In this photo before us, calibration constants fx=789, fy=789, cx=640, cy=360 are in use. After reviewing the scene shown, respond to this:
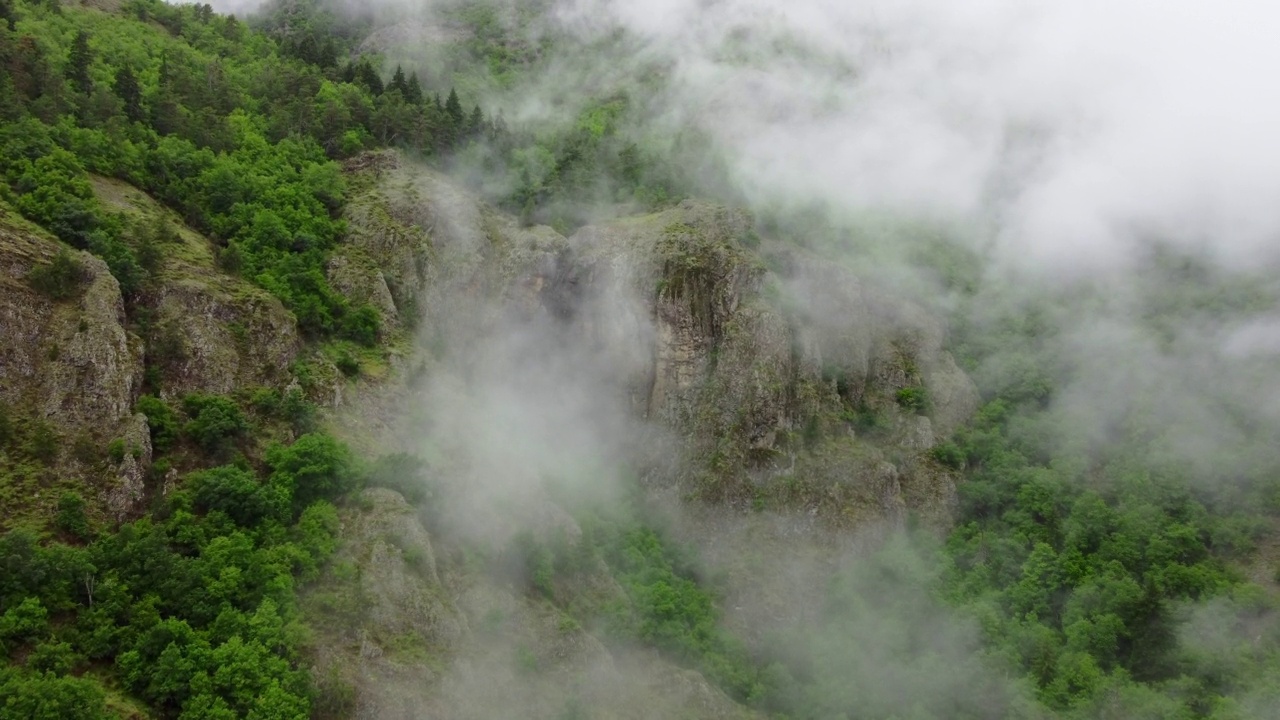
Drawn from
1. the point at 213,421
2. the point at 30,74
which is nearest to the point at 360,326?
the point at 213,421

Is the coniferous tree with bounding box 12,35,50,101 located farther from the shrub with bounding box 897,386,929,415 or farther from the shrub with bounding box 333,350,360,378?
the shrub with bounding box 897,386,929,415

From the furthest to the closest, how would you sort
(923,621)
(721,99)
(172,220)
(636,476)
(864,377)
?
1. (721,99)
2. (864,377)
3. (636,476)
4. (923,621)
5. (172,220)

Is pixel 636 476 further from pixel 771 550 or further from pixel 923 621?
pixel 923 621

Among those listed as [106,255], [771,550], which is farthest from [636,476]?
[106,255]

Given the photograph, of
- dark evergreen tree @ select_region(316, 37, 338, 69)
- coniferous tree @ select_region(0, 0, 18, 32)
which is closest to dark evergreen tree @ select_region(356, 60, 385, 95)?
dark evergreen tree @ select_region(316, 37, 338, 69)

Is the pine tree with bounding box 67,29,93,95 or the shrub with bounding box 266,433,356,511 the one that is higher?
the pine tree with bounding box 67,29,93,95

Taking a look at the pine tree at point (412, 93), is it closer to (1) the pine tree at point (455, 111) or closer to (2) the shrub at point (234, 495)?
(1) the pine tree at point (455, 111)

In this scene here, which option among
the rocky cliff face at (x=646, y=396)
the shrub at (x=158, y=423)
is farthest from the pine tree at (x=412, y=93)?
the shrub at (x=158, y=423)

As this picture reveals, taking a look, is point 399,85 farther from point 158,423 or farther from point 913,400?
point 913,400
